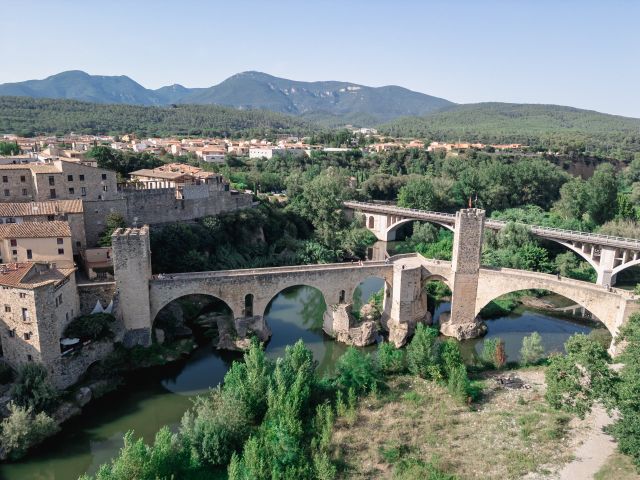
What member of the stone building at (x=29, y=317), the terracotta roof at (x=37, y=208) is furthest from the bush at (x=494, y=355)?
the terracotta roof at (x=37, y=208)

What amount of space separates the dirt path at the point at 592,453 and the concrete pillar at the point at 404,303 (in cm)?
908

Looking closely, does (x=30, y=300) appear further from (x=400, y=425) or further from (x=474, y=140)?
(x=474, y=140)

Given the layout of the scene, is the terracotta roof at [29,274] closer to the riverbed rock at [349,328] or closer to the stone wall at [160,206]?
the stone wall at [160,206]

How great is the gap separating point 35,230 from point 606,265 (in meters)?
31.9

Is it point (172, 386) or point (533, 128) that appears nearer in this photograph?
point (172, 386)

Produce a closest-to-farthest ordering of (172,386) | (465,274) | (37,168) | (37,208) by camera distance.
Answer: (172,386)
(37,208)
(465,274)
(37,168)

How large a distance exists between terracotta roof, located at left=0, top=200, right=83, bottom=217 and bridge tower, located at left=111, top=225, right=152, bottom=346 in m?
4.62

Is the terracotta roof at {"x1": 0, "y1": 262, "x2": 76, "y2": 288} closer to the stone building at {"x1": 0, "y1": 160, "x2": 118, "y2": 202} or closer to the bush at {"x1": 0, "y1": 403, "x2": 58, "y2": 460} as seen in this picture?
the bush at {"x1": 0, "y1": 403, "x2": 58, "y2": 460}

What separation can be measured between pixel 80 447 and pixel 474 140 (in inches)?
3873

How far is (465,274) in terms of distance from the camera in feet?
79.3

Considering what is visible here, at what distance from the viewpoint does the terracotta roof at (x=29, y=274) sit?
17.0 m

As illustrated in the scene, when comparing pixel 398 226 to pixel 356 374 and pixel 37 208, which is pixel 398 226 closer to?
pixel 356 374

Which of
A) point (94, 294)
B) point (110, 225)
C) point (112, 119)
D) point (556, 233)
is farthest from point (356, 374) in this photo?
point (112, 119)

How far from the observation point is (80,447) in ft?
53.2
